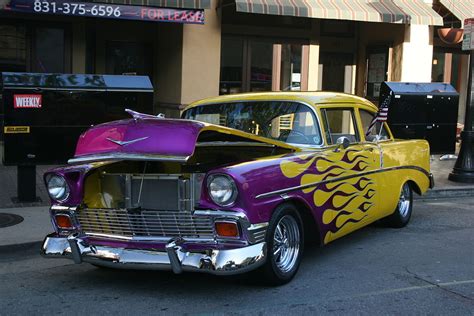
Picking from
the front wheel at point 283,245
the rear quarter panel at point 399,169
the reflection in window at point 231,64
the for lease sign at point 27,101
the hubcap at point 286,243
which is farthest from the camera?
the reflection in window at point 231,64

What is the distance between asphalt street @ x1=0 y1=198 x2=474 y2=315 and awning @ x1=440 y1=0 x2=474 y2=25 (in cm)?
912

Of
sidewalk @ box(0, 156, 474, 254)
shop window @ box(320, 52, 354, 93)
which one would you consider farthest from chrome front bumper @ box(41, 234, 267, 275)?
shop window @ box(320, 52, 354, 93)

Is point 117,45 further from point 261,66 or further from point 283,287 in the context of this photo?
point 283,287

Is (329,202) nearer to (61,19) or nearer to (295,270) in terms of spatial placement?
(295,270)

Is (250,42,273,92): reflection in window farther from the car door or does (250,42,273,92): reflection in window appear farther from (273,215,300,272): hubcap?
(273,215,300,272): hubcap

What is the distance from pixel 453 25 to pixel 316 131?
10482mm


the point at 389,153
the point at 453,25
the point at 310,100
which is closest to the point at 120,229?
the point at 310,100

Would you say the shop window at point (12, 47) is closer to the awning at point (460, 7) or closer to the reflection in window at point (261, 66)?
the reflection in window at point (261, 66)

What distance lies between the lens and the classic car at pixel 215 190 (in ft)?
14.6

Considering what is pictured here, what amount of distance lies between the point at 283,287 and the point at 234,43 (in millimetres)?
9621

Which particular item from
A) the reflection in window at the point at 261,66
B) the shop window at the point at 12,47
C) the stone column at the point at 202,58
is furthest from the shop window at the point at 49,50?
the reflection in window at the point at 261,66

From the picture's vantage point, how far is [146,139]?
454 cm

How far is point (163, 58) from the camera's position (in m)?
13.4

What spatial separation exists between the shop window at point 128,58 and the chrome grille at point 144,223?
9130 mm
